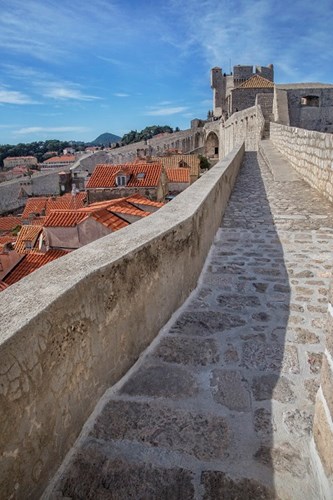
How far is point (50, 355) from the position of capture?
139 cm

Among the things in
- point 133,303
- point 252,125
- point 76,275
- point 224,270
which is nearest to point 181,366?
point 133,303

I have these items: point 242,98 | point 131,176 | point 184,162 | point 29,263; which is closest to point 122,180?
point 131,176

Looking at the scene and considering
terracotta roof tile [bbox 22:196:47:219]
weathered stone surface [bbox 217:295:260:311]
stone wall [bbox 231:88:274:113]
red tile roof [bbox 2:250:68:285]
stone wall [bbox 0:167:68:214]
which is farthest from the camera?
stone wall [bbox 0:167:68:214]

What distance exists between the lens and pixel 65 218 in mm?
11648

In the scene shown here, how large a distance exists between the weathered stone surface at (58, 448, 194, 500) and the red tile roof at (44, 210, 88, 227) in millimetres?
10069

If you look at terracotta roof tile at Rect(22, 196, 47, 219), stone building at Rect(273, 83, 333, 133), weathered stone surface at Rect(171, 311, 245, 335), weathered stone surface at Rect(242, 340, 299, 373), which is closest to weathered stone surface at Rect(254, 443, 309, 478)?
weathered stone surface at Rect(242, 340, 299, 373)

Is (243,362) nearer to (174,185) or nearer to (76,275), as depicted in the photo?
(76,275)

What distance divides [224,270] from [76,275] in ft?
7.35

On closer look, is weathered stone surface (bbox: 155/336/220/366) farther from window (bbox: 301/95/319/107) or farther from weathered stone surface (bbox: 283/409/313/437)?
window (bbox: 301/95/319/107)

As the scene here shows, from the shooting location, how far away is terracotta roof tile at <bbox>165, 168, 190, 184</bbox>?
26448mm

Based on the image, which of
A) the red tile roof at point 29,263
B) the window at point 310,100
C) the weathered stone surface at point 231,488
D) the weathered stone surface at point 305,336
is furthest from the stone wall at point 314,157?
the window at point 310,100

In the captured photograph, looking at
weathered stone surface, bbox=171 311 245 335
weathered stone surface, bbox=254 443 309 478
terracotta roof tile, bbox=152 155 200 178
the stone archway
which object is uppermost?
the stone archway

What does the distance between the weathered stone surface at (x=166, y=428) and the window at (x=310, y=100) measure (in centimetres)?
2180

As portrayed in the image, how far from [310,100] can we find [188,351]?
70.8 feet
